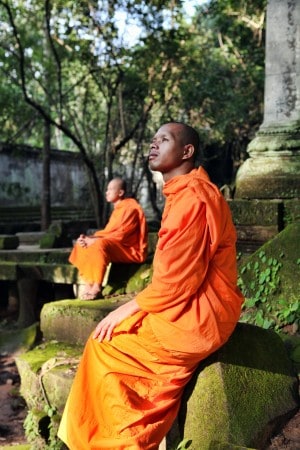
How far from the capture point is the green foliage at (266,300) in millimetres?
3816

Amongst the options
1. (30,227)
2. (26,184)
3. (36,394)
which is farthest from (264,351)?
(26,184)

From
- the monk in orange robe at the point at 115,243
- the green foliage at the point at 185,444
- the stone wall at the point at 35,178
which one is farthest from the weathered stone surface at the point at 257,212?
the stone wall at the point at 35,178

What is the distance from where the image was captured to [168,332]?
2301mm

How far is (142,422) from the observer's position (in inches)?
90.4

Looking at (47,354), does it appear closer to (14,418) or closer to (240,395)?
(14,418)

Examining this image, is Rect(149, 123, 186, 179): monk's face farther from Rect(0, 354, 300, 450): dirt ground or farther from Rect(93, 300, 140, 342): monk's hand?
Rect(0, 354, 300, 450): dirt ground

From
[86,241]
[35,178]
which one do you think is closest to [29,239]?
[86,241]

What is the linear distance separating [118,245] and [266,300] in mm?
1898

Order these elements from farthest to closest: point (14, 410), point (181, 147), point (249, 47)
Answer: point (249, 47)
point (14, 410)
point (181, 147)

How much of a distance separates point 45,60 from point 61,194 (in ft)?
15.3

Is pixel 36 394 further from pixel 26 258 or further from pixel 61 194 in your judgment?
pixel 61 194

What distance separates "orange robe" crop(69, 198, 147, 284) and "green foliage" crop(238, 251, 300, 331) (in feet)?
4.82

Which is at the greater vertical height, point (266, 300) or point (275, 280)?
point (275, 280)

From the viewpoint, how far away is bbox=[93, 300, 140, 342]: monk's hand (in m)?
2.46
